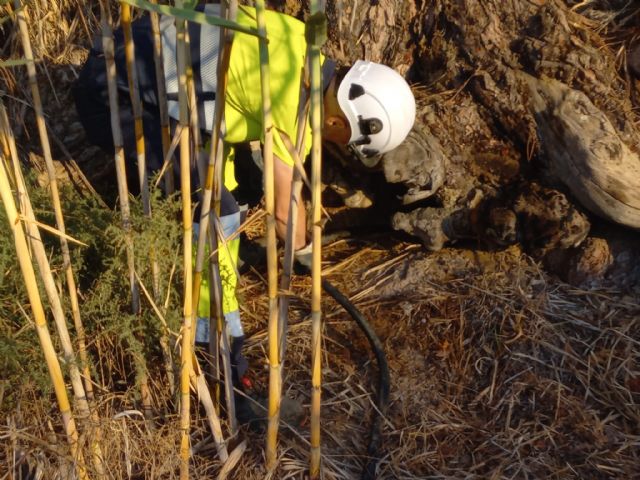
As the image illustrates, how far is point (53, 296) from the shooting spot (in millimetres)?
1860

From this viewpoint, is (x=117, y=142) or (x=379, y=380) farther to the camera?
(x=379, y=380)

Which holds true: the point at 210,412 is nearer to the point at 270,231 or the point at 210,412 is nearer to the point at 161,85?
the point at 270,231

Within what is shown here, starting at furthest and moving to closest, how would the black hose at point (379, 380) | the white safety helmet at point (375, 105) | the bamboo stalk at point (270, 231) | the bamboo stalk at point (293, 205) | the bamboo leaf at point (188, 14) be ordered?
the white safety helmet at point (375, 105) → the black hose at point (379, 380) → the bamboo stalk at point (293, 205) → the bamboo stalk at point (270, 231) → the bamboo leaf at point (188, 14)

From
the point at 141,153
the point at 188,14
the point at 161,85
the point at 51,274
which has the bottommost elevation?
the point at 51,274

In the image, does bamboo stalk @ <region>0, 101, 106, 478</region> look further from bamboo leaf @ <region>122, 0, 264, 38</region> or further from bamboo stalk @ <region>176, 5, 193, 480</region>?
bamboo leaf @ <region>122, 0, 264, 38</region>

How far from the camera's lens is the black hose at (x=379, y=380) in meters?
2.44

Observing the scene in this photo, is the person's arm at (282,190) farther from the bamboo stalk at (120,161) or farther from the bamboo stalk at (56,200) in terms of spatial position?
the bamboo stalk at (56,200)

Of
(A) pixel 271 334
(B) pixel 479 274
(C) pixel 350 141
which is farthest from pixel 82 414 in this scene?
(B) pixel 479 274

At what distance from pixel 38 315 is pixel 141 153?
1.79 ft

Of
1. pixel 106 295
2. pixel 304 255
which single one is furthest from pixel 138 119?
pixel 304 255

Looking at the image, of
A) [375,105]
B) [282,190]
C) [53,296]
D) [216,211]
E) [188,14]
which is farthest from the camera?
[375,105]

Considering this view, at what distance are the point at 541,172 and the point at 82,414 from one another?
6.67 ft

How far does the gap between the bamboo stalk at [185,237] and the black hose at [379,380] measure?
2.02 ft

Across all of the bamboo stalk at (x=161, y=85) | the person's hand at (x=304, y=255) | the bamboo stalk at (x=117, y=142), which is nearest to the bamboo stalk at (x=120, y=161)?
the bamboo stalk at (x=117, y=142)
